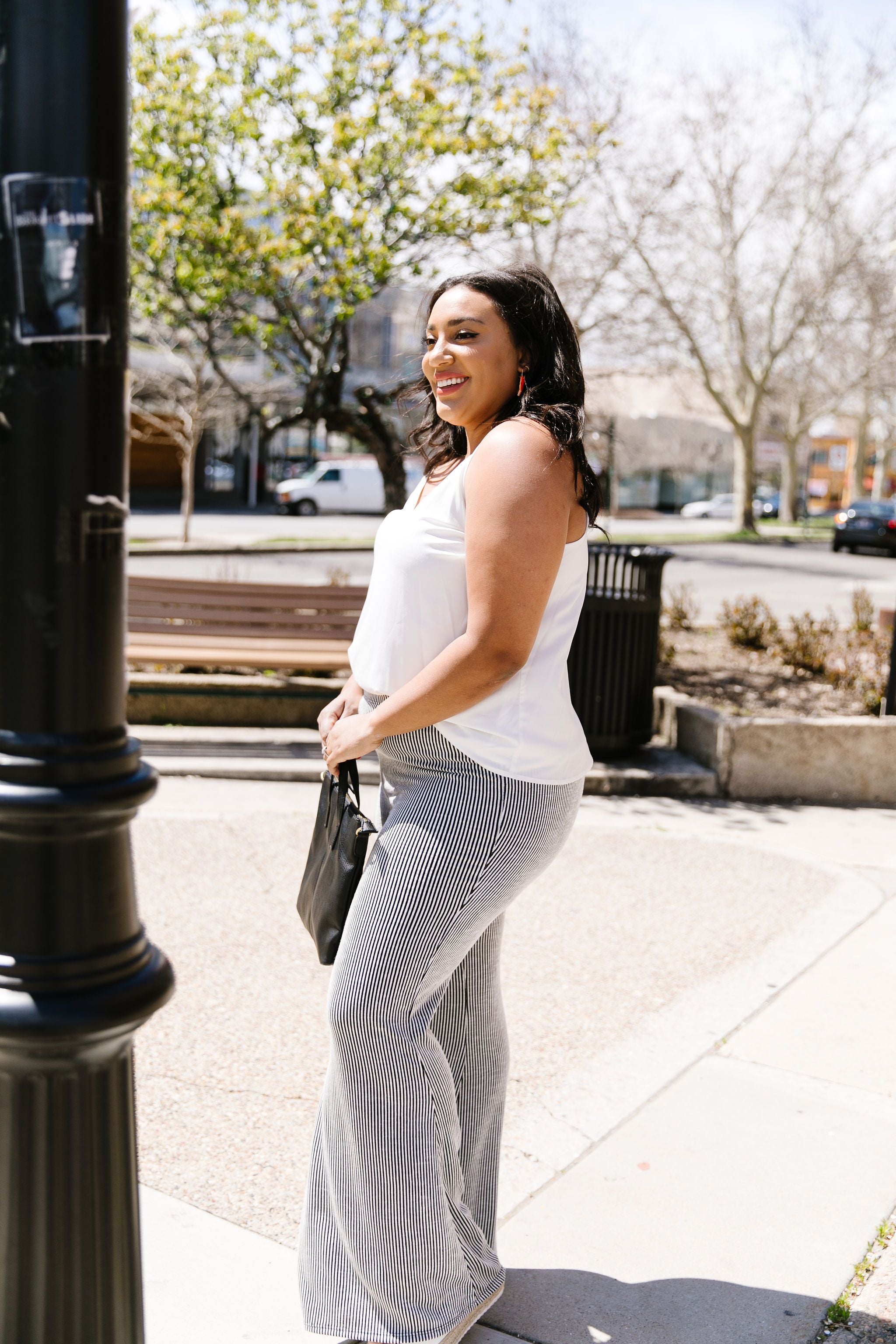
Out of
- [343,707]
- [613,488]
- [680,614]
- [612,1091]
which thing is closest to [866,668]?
[680,614]

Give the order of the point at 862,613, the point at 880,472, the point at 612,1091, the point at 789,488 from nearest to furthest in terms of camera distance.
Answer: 1. the point at 612,1091
2. the point at 862,613
3. the point at 789,488
4. the point at 880,472

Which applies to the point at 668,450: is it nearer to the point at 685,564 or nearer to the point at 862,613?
the point at 685,564

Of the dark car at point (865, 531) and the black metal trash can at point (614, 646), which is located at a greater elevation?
the dark car at point (865, 531)

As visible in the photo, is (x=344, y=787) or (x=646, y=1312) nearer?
(x=344, y=787)

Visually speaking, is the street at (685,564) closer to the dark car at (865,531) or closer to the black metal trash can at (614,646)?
the dark car at (865,531)

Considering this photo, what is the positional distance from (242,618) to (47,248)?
21.9 ft

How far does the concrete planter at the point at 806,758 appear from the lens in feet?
22.0

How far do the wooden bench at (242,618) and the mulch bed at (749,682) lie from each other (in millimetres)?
2077

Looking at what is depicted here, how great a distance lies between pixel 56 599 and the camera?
1547 millimetres

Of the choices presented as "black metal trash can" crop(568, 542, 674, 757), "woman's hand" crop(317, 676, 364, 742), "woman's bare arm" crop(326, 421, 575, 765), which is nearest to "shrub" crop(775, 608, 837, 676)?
"black metal trash can" crop(568, 542, 674, 757)

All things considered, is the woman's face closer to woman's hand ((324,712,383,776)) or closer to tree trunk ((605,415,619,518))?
woman's hand ((324,712,383,776))

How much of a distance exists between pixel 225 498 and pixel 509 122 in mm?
39665

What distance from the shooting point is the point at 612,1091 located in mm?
3490

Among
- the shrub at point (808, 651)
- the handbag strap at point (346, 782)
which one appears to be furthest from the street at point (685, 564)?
the handbag strap at point (346, 782)
